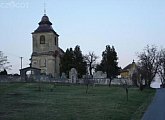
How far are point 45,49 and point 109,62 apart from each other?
16307mm

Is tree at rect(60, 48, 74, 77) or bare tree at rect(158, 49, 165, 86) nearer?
bare tree at rect(158, 49, 165, 86)

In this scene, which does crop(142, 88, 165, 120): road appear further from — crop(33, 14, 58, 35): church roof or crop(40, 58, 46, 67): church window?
crop(33, 14, 58, 35): church roof

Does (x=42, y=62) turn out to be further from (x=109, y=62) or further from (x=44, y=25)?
(x=109, y=62)

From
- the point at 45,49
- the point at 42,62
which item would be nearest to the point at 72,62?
the point at 42,62

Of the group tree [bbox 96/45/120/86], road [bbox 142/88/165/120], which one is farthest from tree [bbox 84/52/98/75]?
road [bbox 142/88/165/120]

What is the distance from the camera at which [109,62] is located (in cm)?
8081

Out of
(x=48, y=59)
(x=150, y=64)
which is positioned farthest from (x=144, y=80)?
(x=48, y=59)

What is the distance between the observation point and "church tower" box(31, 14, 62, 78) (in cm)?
7975

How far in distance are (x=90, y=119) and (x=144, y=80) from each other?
140ft

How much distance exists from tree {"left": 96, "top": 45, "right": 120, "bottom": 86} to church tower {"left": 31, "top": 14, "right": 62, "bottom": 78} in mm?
11496

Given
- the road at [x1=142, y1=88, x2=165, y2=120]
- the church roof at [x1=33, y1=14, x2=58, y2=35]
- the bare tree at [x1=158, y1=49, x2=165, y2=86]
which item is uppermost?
the church roof at [x1=33, y1=14, x2=58, y2=35]

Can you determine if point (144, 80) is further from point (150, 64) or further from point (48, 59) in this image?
point (48, 59)

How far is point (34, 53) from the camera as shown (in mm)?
81438

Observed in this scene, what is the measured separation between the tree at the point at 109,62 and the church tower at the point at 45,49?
1150 centimetres
